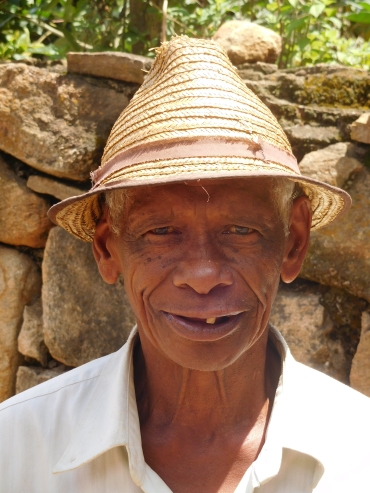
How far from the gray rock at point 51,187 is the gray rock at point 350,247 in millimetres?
991

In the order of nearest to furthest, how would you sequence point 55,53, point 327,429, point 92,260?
point 327,429 < point 92,260 < point 55,53

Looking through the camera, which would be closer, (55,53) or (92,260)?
(92,260)

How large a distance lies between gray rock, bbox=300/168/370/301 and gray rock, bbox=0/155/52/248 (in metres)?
1.15

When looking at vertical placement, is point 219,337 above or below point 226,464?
above

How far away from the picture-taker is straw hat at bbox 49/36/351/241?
1.33 m

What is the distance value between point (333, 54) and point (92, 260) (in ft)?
5.39

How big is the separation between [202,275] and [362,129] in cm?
106

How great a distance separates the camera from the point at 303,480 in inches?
57.2

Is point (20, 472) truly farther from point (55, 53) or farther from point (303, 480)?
point (55, 53)

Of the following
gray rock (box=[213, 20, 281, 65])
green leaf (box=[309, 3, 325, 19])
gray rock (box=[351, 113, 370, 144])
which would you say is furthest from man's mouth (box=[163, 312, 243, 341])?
green leaf (box=[309, 3, 325, 19])

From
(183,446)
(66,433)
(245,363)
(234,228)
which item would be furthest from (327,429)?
(66,433)

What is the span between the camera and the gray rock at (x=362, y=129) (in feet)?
6.84

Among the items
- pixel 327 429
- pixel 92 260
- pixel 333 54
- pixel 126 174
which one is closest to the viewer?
pixel 126 174

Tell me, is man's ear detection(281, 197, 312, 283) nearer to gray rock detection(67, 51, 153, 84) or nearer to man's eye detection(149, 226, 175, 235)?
man's eye detection(149, 226, 175, 235)
